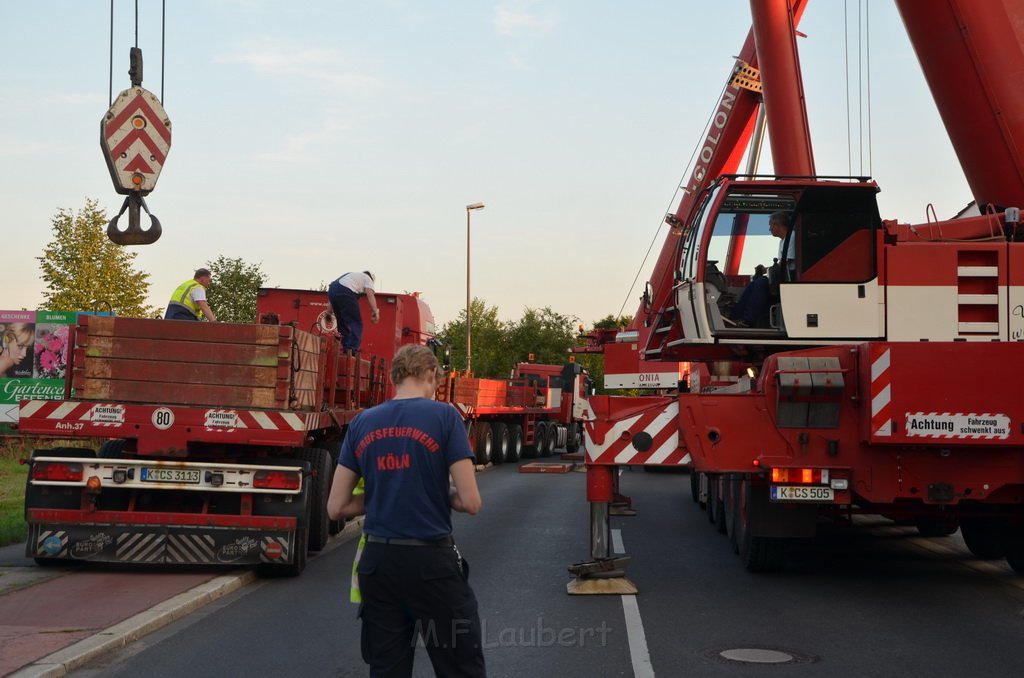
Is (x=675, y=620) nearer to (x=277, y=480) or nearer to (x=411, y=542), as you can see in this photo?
(x=277, y=480)

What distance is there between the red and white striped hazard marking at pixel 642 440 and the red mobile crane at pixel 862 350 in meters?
0.01

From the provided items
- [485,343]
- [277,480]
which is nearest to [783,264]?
[277,480]

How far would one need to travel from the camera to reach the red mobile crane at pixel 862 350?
8.33 metres

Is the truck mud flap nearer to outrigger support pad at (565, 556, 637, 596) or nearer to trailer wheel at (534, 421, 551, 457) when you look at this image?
outrigger support pad at (565, 556, 637, 596)

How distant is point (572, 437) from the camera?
134ft

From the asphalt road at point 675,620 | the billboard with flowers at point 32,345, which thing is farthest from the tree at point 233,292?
the asphalt road at point 675,620

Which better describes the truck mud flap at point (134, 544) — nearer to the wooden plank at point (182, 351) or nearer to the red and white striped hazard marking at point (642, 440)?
the wooden plank at point (182, 351)

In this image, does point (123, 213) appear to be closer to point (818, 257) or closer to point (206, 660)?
point (206, 660)

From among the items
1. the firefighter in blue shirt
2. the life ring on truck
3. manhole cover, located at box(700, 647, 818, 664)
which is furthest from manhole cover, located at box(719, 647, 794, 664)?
the life ring on truck

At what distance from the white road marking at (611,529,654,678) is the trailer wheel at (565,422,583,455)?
31.2 meters

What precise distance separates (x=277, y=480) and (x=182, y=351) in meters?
1.40

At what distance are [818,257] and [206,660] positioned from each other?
603 centimetres

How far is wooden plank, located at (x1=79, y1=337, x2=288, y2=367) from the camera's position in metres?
9.70

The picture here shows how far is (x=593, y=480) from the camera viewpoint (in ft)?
30.5
